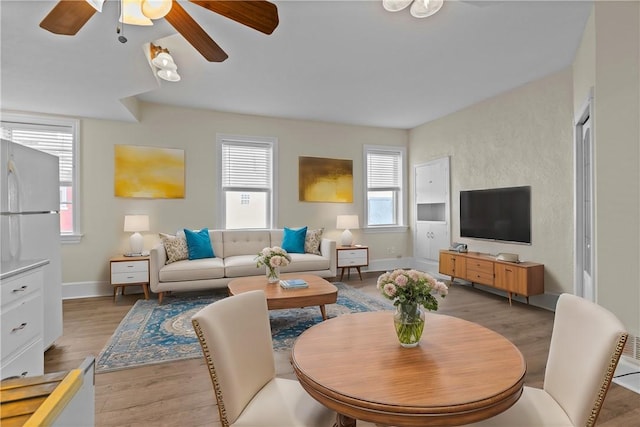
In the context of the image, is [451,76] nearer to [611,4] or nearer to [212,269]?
[611,4]

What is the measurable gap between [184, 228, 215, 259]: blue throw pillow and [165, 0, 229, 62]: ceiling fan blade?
2.97 metres

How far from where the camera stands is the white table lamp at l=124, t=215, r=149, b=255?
14.6 ft

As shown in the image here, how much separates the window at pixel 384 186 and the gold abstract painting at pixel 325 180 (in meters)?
0.42

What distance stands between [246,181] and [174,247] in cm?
158

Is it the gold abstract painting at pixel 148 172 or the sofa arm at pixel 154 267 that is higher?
the gold abstract painting at pixel 148 172

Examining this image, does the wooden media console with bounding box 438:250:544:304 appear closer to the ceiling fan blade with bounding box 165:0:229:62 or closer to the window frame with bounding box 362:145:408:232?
the window frame with bounding box 362:145:408:232

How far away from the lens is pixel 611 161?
2.63 m

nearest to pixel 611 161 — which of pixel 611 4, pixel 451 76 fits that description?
pixel 611 4

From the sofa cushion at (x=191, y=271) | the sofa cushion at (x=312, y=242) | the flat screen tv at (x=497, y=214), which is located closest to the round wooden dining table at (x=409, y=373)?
the sofa cushion at (x=191, y=271)

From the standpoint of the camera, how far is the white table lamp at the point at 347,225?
5.67 metres

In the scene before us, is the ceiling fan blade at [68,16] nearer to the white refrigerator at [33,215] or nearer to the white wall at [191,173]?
the white refrigerator at [33,215]

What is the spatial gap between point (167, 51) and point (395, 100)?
3.05 meters

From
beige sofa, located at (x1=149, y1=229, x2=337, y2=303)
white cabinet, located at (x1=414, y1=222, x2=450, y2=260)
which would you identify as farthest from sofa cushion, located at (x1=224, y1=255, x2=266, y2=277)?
white cabinet, located at (x1=414, y1=222, x2=450, y2=260)

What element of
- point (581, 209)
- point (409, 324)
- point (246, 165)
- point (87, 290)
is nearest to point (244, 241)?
point (246, 165)
